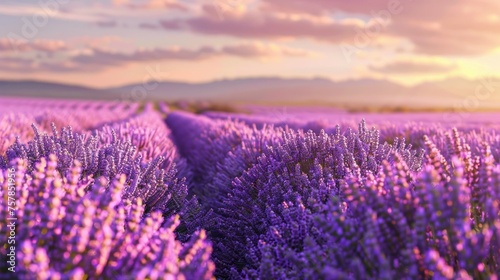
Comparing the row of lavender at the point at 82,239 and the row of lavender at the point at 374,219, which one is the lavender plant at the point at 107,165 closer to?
the row of lavender at the point at 374,219

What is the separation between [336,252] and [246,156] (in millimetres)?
3000

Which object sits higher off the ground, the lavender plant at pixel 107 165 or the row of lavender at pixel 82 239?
the lavender plant at pixel 107 165

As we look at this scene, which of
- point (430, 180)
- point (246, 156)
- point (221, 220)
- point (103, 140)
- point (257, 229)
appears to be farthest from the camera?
point (103, 140)

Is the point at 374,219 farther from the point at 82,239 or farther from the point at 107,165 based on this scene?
the point at 107,165

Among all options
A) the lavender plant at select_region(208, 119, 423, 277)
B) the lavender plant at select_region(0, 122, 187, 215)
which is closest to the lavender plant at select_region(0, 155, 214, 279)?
the lavender plant at select_region(208, 119, 423, 277)

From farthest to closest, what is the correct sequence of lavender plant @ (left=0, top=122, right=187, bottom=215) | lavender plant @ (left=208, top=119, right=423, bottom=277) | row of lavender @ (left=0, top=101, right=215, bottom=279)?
lavender plant @ (left=0, top=122, right=187, bottom=215), lavender plant @ (left=208, top=119, right=423, bottom=277), row of lavender @ (left=0, top=101, right=215, bottom=279)

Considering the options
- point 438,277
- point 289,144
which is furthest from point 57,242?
point 289,144

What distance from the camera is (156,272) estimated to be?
179 cm

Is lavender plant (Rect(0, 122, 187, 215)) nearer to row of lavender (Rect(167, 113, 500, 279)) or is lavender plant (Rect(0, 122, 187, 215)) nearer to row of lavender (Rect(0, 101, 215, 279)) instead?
row of lavender (Rect(167, 113, 500, 279))

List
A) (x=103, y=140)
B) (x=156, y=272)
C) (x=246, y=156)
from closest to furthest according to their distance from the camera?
(x=156, y=272) → (x=246, y=156) → (x=103, y=140)

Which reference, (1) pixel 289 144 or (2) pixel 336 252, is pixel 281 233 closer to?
(2) pixel 336 252

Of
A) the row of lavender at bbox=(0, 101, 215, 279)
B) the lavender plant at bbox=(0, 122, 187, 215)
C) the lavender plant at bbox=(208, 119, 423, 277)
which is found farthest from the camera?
the lavender plant at bbox=(0, 122, 187, 215)

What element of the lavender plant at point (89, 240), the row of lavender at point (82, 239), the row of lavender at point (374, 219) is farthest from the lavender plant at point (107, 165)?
the lavender plant at point (89, 240)

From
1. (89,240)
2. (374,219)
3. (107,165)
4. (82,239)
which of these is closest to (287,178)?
(107,165)
